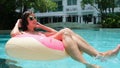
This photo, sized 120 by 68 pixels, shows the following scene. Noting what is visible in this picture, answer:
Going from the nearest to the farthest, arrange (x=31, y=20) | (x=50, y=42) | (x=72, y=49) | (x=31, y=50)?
(x=72, y=49) → (x=31, y=50) → (x=50, y=42) → (x=31, y=20)

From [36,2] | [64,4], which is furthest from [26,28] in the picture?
[64,4]

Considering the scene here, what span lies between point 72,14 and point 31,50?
38362 mm

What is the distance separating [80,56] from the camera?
429 centimetres

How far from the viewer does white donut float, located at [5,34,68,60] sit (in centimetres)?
461

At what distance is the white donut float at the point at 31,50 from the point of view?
15.1 feet

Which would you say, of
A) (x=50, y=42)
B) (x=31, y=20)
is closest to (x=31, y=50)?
(x=50, y=42)

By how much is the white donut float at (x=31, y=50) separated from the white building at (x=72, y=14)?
115 ft

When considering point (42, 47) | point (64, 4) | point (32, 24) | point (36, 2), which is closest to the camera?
point (42, 47)

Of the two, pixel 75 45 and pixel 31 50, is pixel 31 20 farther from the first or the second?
pixel 75 45

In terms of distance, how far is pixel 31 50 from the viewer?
4.59 metres

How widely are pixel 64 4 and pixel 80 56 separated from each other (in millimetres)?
39588

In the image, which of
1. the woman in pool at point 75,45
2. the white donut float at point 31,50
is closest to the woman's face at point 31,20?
the woman in pool at point 75,45

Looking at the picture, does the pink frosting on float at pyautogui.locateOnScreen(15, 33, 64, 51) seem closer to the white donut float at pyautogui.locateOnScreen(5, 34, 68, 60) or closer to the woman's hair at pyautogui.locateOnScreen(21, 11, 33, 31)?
the white donut float at pyautogui.locateOnScreen(5, 34, 68, 60)

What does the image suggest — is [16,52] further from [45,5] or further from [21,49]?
[45,5]
